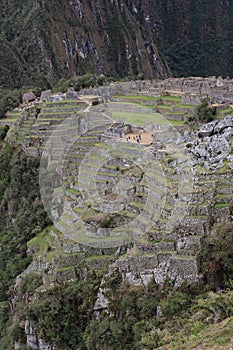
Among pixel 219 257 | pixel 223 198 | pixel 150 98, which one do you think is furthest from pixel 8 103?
pixel 219 257

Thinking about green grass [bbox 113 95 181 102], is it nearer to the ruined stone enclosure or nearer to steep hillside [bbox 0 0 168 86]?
the ruined stone enclosure

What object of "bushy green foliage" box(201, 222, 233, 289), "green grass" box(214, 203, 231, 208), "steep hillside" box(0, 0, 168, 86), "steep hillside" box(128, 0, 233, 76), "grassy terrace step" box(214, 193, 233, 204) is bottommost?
"steep hillside" box(128, 0, 233, 76)

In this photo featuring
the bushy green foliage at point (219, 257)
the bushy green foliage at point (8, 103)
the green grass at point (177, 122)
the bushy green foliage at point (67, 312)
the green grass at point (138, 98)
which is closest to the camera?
the bushy green foliage at point (219, 257)

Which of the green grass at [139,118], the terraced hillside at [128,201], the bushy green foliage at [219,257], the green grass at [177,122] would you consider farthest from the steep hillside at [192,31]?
the bushy green foliage at [219,257]

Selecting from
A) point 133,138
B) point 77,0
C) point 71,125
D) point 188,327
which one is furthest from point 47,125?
point 77,0

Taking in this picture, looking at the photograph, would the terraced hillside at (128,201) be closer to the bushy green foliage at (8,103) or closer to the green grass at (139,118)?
the green grass at (139,118)

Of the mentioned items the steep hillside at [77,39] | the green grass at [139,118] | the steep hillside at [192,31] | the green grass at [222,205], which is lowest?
the steep hillside at [192,31]

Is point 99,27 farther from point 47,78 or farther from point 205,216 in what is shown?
point 205,216

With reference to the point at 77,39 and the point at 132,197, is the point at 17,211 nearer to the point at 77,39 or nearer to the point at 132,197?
the point at 132,197

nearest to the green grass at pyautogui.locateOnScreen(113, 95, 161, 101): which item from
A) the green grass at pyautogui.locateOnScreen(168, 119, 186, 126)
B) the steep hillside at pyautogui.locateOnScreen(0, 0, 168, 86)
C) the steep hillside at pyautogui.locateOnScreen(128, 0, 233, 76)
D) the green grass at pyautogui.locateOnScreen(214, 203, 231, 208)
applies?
the green grass at pyautogui.locateOnScreen(168, 119, 186, 126)

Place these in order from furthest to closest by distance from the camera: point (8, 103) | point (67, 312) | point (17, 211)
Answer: point (8, 103) < point (17, 211) < point (67, 312)

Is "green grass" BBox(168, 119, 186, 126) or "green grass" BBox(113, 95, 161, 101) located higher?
"green grass" BBox(168, 119, 186, 126)
